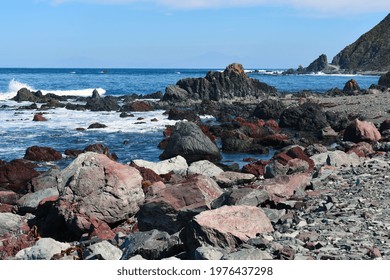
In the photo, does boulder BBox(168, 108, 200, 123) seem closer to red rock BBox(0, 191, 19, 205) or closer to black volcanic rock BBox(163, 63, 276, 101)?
black volcanic rock BBox(163, 63, 276, 101)

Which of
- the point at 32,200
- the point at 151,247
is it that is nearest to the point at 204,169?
the point at 32,200

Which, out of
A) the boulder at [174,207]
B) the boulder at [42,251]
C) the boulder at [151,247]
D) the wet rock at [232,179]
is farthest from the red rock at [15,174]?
the boulder at [151,247]

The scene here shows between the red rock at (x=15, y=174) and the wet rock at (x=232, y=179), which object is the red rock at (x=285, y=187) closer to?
the wet rock at (x=232, y=179)

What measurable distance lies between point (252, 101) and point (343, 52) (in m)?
129

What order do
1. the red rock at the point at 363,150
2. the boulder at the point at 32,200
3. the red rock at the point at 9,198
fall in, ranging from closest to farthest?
the boulder at the point at 32,200, the red rock at the point at 9,198, the red rock at the point at 363,150

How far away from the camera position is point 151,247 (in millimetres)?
7824

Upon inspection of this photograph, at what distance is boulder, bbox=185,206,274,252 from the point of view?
750 cm

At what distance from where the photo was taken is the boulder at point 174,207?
952 cm

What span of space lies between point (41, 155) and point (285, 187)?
1279 centimetres

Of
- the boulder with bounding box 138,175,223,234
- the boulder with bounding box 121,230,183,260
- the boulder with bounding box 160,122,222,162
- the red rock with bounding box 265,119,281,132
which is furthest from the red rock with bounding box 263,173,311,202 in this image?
the red rock with bounding box 265,119,281,132

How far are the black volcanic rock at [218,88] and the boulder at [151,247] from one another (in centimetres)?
4170

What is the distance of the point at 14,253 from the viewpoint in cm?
955

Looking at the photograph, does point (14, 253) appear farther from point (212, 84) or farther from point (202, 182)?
point (212, 84)
